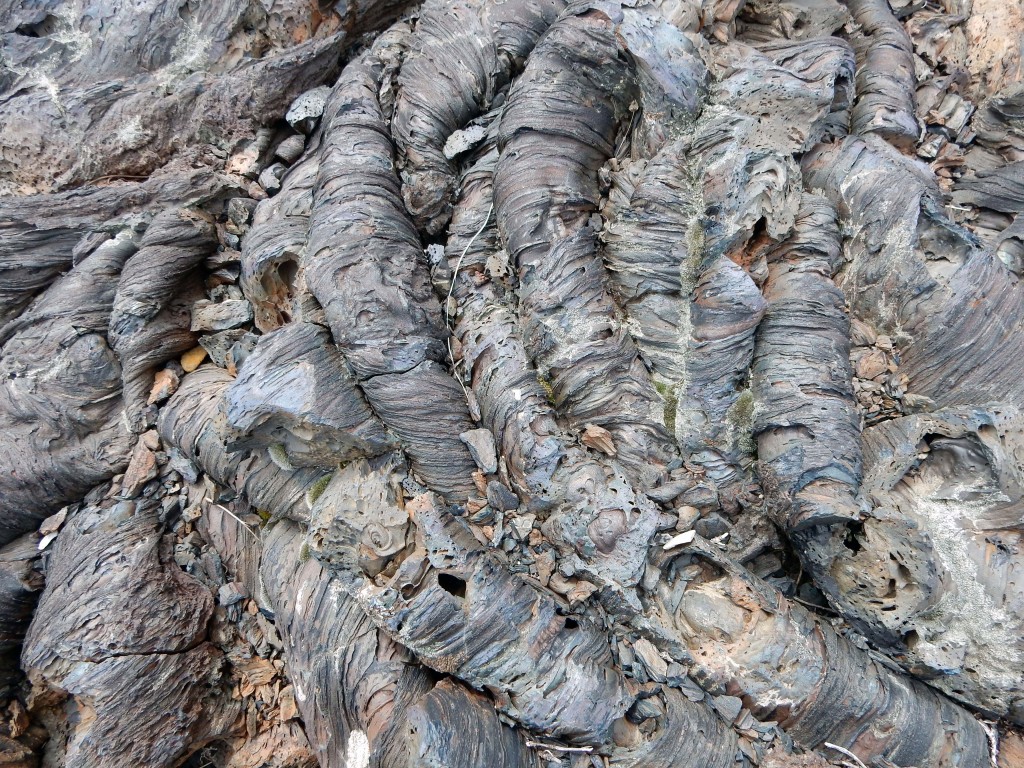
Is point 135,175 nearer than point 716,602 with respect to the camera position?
No

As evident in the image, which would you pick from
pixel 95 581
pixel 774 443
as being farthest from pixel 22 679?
pixel 774 443

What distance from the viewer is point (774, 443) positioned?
13.6 ft

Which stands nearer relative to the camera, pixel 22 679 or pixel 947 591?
pixel 947 591

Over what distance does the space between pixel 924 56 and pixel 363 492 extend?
595cm

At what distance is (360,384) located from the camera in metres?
4.64

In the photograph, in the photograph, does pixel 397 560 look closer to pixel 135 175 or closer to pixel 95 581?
pixel 95 581

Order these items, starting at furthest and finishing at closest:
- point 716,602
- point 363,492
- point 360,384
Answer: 1. point 360,384
2. point 363,492
3. point 716,602

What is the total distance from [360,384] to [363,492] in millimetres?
798

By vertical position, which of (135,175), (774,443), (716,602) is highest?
(135,175)

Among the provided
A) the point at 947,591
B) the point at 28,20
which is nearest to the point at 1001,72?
the point at 947,591

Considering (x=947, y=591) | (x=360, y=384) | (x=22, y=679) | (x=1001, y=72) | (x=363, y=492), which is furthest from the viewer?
(x=1001, y=72)

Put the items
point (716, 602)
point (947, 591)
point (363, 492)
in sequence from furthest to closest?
point (363, 492) < point (716, 602) < point (947, 591)

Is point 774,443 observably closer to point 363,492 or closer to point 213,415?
point 363,492

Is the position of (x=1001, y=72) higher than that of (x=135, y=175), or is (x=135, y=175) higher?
(x=1001, y=72)
